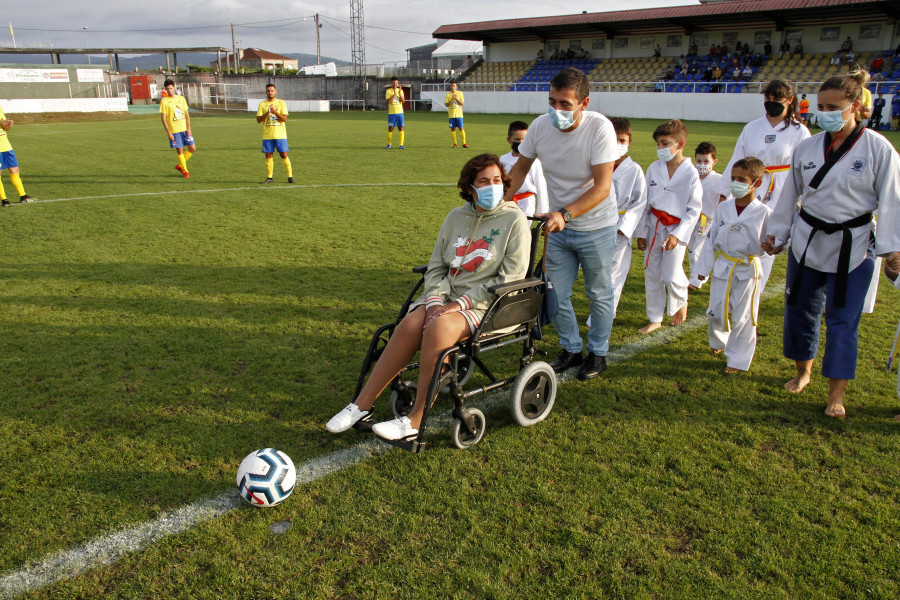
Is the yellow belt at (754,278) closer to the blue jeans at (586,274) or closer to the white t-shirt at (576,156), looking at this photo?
the blue jeans at (586,274)

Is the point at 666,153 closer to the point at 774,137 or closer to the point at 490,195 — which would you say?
the point at 774,137

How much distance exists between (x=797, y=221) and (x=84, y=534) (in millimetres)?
4084

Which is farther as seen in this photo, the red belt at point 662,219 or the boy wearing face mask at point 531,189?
the boy wearing face mask at point 531,189

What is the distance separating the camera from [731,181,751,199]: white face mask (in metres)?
4.14

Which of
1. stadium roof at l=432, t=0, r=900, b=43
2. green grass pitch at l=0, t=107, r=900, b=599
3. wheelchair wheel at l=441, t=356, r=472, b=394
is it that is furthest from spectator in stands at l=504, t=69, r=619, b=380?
stadium roof at l=432, t=0, r=900, b=43

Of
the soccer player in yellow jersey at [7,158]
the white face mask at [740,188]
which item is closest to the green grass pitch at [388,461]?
the white face mask at [740,188]

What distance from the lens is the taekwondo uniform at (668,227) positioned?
483 cm

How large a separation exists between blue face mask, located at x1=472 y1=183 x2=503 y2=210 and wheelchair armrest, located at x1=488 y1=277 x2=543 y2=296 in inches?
A: 18.3

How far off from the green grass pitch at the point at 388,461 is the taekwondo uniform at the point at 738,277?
0.25m

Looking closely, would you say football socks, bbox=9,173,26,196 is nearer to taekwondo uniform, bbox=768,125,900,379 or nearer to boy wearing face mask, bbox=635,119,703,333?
boy wearing face mask, bbox=635,119,703,333

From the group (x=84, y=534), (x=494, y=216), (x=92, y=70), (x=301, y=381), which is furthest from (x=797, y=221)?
(x=92, y=70)

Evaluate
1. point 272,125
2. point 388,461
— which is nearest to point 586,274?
point 388,461

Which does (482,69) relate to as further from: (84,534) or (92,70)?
(84,534)

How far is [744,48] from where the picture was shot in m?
33.3
